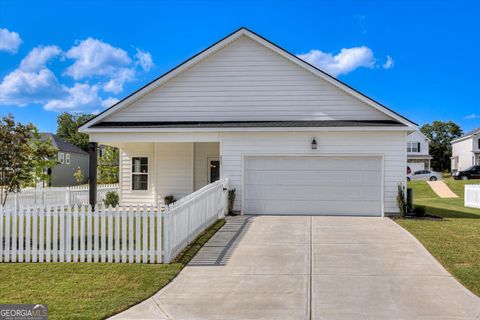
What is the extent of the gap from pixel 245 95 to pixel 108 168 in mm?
20841

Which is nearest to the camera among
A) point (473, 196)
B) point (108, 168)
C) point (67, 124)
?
point (473, 196)

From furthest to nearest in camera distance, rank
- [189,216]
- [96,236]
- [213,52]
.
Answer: [213,52] → [189,216] → [96,236]

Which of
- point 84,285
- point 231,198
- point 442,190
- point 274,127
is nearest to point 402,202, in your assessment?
point 274,127

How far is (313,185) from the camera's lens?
15242 millimetres

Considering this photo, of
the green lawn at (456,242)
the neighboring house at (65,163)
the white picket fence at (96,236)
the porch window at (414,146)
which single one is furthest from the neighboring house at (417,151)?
the white picket fence at (96,236)

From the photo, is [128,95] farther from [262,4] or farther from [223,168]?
[262,4]

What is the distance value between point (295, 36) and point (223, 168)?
1024 cm

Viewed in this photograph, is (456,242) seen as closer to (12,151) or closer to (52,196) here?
(12,151)

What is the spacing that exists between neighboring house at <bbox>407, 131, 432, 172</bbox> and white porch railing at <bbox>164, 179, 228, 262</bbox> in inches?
1618

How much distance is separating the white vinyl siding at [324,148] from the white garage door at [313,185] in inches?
9.8

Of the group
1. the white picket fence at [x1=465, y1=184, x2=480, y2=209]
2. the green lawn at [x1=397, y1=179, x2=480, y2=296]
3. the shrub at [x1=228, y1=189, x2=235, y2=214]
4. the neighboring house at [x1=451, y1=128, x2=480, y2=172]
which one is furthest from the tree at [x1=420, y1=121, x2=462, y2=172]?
the shrub at [x1=228, y1=189, x2=235, y2=214]

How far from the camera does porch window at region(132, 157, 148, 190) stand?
63.2 ft

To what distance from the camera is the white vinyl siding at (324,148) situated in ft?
48.8

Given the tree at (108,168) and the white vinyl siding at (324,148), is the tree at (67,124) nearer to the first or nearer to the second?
the tree at (108,168)
